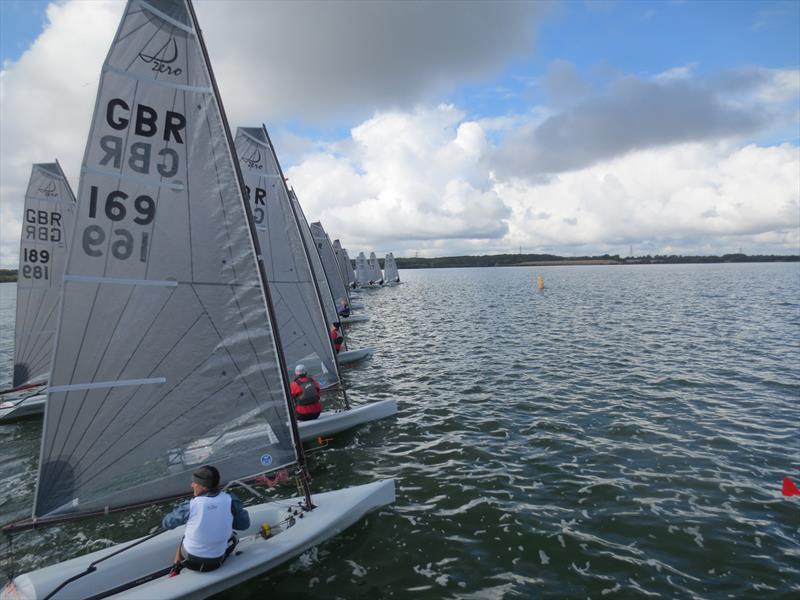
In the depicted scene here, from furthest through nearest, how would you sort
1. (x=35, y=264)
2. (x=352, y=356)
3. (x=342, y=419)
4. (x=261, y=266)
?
(x=352, y=356) → (x=35, y=264) → (x=342, y=419) → (x=261, y=266)

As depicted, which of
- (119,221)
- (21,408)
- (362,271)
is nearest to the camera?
(119,221)

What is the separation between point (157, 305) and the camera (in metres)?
6.86

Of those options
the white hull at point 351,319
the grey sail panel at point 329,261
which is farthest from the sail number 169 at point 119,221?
the grey sail panel at point 329,261

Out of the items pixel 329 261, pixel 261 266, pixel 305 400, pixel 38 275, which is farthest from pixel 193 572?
pixel 329 261

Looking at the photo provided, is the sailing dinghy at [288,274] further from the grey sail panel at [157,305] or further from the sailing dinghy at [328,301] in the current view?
the sailing dinghy at [328,301]

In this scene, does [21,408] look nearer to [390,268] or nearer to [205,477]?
[205,477]

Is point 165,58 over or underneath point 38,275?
over

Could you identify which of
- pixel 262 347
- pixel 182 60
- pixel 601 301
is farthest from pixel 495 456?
pixel 601 301

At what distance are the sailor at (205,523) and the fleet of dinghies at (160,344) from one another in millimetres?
175

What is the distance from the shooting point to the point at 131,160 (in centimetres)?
655

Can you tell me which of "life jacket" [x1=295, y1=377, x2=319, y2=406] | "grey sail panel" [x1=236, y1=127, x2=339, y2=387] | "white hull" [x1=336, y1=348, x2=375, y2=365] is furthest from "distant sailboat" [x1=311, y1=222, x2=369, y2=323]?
"life jacket" [x1=295, y1=377, x2=319, y2=406]

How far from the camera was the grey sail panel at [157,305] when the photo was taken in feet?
20.6

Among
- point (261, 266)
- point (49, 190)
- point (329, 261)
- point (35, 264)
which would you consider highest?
point (49, 190)

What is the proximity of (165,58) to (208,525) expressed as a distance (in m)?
6.75
